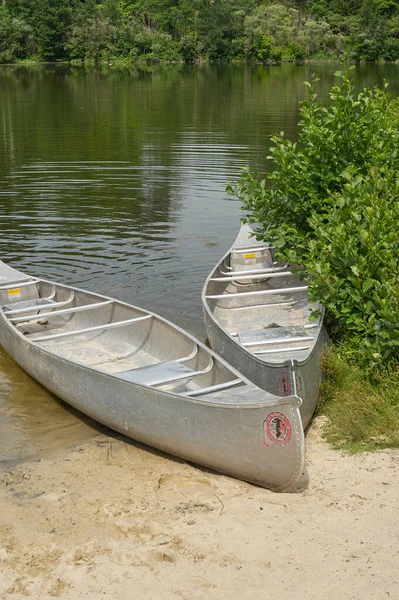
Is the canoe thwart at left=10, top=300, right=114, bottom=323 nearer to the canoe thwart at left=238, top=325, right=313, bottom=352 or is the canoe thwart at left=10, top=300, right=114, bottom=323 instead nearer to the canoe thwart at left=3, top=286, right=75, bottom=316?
the canoe thwart at left=3, top=286, right=75, bottom=316

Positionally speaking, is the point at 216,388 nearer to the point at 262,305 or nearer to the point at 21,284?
the point at 262,305

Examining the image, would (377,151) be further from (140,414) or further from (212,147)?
(212,147)

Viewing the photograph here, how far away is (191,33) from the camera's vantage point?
102 m

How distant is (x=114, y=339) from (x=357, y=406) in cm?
397

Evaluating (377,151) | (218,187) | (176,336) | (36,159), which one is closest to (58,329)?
(176,336)

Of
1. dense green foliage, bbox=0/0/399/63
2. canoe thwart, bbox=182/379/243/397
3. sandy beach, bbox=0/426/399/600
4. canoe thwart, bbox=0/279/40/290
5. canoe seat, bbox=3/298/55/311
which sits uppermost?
dense green foliage, bbox=0/0/399/63

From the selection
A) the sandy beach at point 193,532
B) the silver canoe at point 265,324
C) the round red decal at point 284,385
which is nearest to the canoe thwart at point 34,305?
the silver canoe at point 265,324

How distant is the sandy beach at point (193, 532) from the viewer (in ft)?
19.4

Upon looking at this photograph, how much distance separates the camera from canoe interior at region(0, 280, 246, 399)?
28.1ft

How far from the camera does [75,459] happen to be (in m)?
8.27

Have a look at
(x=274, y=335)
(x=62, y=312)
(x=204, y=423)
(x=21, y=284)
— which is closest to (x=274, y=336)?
(x=274, y=335)

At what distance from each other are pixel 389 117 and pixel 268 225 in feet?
7.79

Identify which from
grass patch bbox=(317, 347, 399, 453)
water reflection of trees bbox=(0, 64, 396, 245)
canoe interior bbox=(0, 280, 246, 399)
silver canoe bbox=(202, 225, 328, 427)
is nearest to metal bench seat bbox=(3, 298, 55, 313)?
canoe interior bbox=(0, 280, 246, 399)

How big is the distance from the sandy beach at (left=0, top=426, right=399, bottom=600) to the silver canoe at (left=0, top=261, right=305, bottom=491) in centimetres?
37
